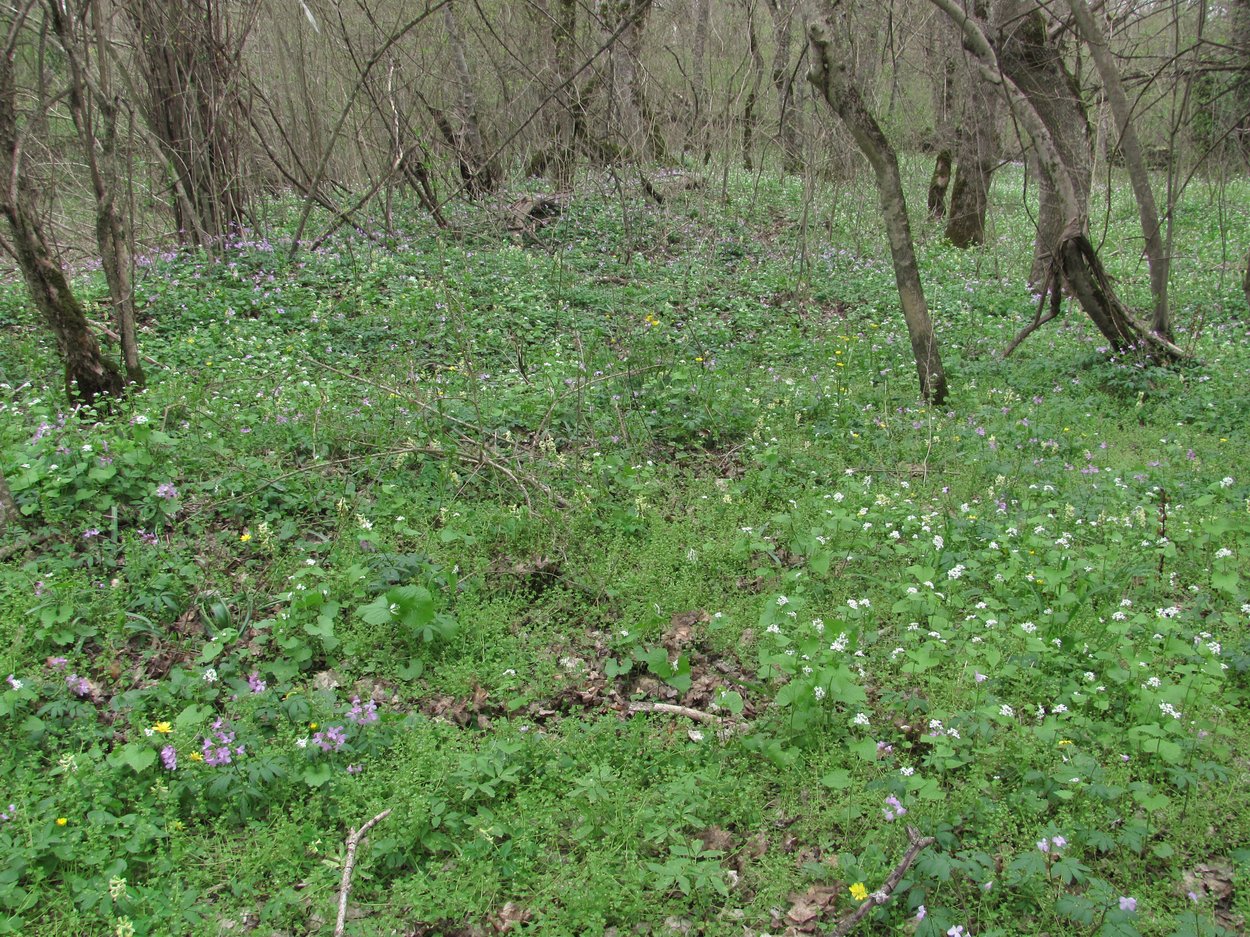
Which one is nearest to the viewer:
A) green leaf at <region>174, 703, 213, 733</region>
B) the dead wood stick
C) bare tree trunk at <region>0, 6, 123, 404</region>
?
green leaf at <region>174, 703, 213, 733</region>

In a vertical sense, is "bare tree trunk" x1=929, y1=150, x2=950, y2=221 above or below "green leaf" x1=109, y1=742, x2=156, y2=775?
above

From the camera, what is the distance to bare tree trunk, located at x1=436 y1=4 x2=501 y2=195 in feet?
34.6

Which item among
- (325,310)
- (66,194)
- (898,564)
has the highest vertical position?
(66,194)

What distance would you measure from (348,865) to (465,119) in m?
10.2

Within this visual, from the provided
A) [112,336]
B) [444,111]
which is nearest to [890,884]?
[112,336]

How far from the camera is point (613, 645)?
11.6 ft

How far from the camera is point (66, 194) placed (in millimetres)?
9891

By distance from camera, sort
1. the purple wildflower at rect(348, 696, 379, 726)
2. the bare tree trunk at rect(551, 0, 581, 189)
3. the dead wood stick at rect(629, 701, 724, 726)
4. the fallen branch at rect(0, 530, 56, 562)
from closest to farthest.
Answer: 1. the purple wildflower at rect(348, 696, 379, 726)
2. the dead wood stick at rect(629, 701, 724, 726)
3. the fallen branch at rect(0, 530, 56, 562)
4. the bare tree trunk at rect(551, 0, 581, 189)

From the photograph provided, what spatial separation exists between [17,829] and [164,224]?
817 centimetres

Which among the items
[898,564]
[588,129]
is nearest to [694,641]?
[898,564]

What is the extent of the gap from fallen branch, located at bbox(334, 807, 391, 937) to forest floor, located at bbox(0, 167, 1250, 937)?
43mm

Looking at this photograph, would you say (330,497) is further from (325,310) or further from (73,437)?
(325,310)

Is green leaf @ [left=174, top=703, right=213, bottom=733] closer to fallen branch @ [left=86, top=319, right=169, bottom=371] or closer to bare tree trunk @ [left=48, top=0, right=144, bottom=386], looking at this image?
bare tree trunk @ [left=48, top=0, right=144, bottom=386]

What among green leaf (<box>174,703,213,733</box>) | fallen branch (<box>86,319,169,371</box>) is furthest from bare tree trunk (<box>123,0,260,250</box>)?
green leaf (<box>174,703,213,733</box>)
